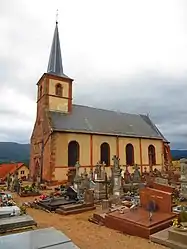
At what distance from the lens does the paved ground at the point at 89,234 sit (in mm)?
5680

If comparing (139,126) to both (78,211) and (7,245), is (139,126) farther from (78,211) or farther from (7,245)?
(7,245)

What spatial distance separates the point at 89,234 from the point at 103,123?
21.2 meters

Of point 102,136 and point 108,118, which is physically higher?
point 108,118

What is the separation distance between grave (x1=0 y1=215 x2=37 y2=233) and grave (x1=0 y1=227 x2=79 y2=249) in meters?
2.54

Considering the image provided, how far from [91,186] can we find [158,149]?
17660mm

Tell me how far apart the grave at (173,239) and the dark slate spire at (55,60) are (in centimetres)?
2433

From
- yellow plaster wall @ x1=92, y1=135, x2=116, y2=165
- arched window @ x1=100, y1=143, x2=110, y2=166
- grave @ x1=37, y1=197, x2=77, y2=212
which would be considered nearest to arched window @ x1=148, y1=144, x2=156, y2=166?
yellow plaster wall @ x1=92, y1=135, x2=116, y2=165

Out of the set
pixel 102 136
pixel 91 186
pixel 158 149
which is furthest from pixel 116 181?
pixel 158 149

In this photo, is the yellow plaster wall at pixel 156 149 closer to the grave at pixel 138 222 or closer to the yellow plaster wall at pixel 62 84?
the yellow plaster wall at pixel 62 84

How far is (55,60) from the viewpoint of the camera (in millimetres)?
29234

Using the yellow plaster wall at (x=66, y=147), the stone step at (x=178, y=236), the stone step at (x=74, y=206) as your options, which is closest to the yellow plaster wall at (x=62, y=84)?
the yellow plaster wall at (x=66, y=147)

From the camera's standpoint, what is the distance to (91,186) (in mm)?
14641

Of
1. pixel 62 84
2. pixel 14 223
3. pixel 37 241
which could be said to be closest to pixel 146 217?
pixel 14 223

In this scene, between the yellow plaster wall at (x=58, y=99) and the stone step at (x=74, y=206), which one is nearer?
the stone step at (x=74, y=206)
